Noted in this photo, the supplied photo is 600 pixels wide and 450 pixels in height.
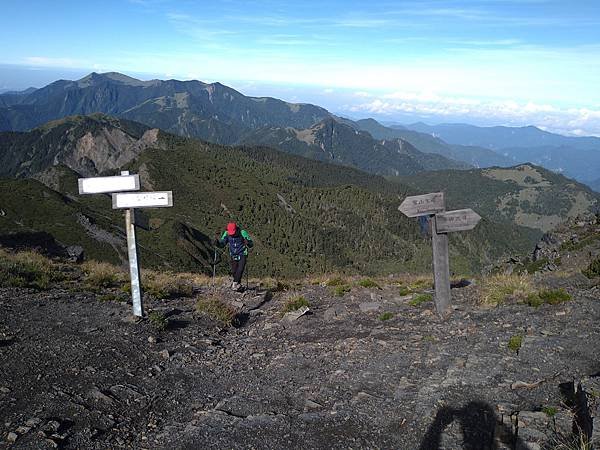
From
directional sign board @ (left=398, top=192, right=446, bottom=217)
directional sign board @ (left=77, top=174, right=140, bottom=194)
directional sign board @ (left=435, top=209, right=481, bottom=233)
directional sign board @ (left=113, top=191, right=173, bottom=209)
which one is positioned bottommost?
directional sign board @ (left=435, top=209, right=481, bottom=233)

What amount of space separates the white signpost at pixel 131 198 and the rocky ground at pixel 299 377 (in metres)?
0.87

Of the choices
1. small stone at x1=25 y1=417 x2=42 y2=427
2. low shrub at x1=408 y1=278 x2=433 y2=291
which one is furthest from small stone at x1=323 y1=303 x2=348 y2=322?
small stone at x1=25 y1=417 x2=42 y2=427

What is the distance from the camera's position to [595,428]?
5.16 metres

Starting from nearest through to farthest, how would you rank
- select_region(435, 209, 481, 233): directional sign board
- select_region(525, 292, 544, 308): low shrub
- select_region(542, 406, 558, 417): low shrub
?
select_region(542, 406, 558, 417): low shrub, select_region(435, 209, 481, 233): directional sign board, select_region(525, 292, 544, 308): low shrub

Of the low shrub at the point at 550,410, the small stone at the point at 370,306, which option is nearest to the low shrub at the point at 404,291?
the small stone at the point at 370,306

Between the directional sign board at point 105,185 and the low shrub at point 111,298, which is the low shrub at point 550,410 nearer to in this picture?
the directional sign board at point 105,185

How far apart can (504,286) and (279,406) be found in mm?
8852

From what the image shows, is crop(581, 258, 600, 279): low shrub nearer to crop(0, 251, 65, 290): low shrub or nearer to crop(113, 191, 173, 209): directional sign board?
crop(113, 191, 173, 209): directional sign board

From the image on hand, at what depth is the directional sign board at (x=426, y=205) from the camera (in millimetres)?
11742

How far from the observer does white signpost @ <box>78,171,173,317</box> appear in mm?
11508

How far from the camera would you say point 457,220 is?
11648 millimetres

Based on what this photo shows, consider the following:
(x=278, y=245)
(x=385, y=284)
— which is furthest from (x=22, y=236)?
(x=278, y=245)

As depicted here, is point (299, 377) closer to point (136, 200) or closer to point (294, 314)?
point (294, 314)

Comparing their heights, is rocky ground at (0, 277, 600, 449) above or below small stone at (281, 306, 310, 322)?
above
